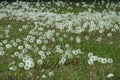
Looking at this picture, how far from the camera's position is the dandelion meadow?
10.9 meters

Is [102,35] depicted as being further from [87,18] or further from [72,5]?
[72,5]

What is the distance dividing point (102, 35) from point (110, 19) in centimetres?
233

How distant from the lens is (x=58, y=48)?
41.4ft

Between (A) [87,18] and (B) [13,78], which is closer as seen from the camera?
(B) [13,78]

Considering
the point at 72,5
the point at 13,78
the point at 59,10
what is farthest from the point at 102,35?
the point at 72,5

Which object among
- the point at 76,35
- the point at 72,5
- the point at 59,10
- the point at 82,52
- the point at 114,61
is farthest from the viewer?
the point at 72,5

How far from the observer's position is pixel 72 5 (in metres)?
25.6

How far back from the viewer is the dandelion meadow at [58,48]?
35.7 ft

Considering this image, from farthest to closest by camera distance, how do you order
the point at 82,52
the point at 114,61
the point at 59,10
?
the point at 59,10 < the point at 82,52 < the point at 114,61

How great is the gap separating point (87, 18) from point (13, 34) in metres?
3.59

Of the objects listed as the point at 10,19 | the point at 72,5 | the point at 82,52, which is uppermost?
the point at 82,52

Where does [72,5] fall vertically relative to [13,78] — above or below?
below

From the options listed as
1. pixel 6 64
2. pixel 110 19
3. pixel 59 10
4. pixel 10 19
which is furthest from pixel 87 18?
pixel 6 64

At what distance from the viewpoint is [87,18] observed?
18078mm
